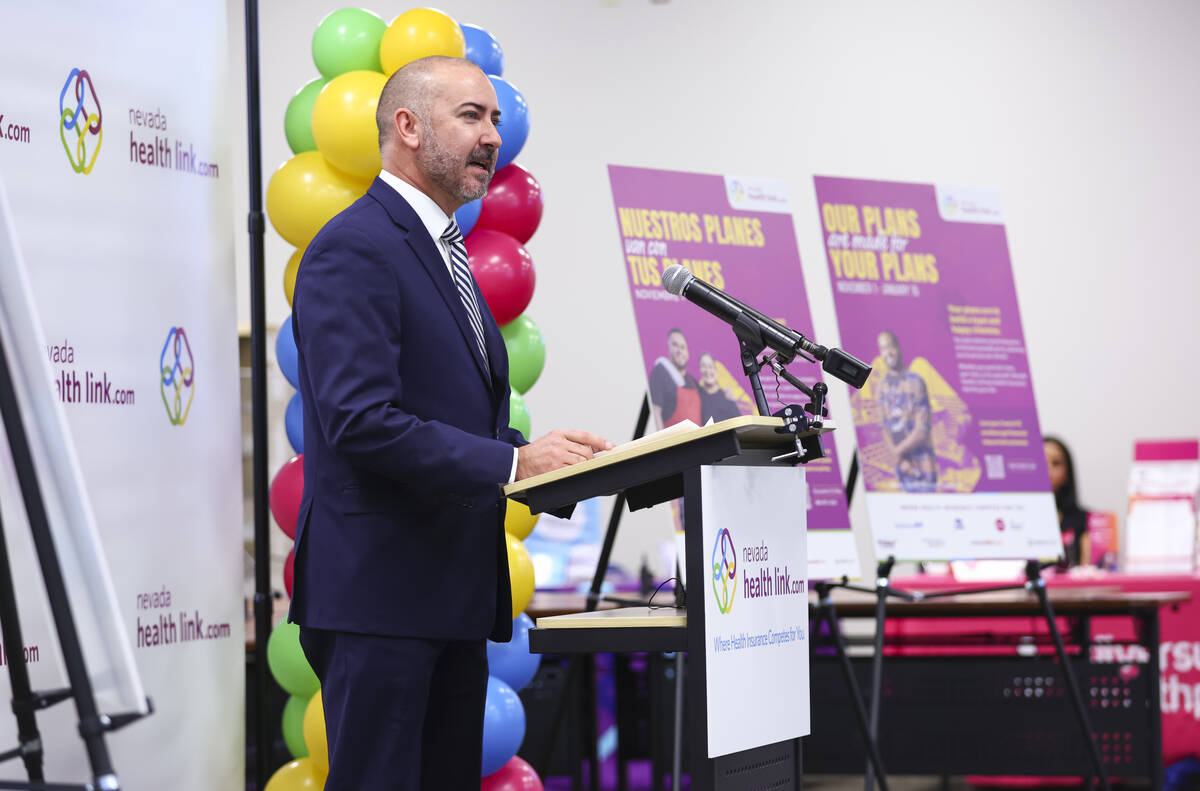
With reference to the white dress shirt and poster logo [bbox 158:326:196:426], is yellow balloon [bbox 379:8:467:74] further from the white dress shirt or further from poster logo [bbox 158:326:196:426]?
the white dress shirt

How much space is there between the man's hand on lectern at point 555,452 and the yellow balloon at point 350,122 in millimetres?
1191

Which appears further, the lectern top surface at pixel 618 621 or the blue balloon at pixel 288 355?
the blue balloon at pixel 288 355

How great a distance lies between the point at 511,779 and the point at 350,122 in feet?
4.94

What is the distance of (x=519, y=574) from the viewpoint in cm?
277

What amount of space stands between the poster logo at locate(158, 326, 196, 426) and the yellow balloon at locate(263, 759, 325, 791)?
830mm

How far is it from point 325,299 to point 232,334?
1.06 metres

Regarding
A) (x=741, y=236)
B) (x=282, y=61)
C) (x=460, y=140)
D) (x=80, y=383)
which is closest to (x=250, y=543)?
(x=282, y=61)

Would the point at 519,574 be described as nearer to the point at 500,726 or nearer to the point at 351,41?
the point at 500,726

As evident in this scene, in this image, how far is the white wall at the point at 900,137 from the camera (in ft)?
21.7

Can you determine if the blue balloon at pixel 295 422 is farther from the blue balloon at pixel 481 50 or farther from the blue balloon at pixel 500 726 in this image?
the blue balloon at pixel 481 50

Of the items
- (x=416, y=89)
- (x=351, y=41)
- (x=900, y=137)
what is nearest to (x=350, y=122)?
(x=351, y=41)

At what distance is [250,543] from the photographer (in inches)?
235

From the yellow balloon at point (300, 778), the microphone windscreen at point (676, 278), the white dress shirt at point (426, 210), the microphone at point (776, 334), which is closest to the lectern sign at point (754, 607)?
the microphone at point (776, 334)

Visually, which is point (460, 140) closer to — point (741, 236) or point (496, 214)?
point (496, 214)
